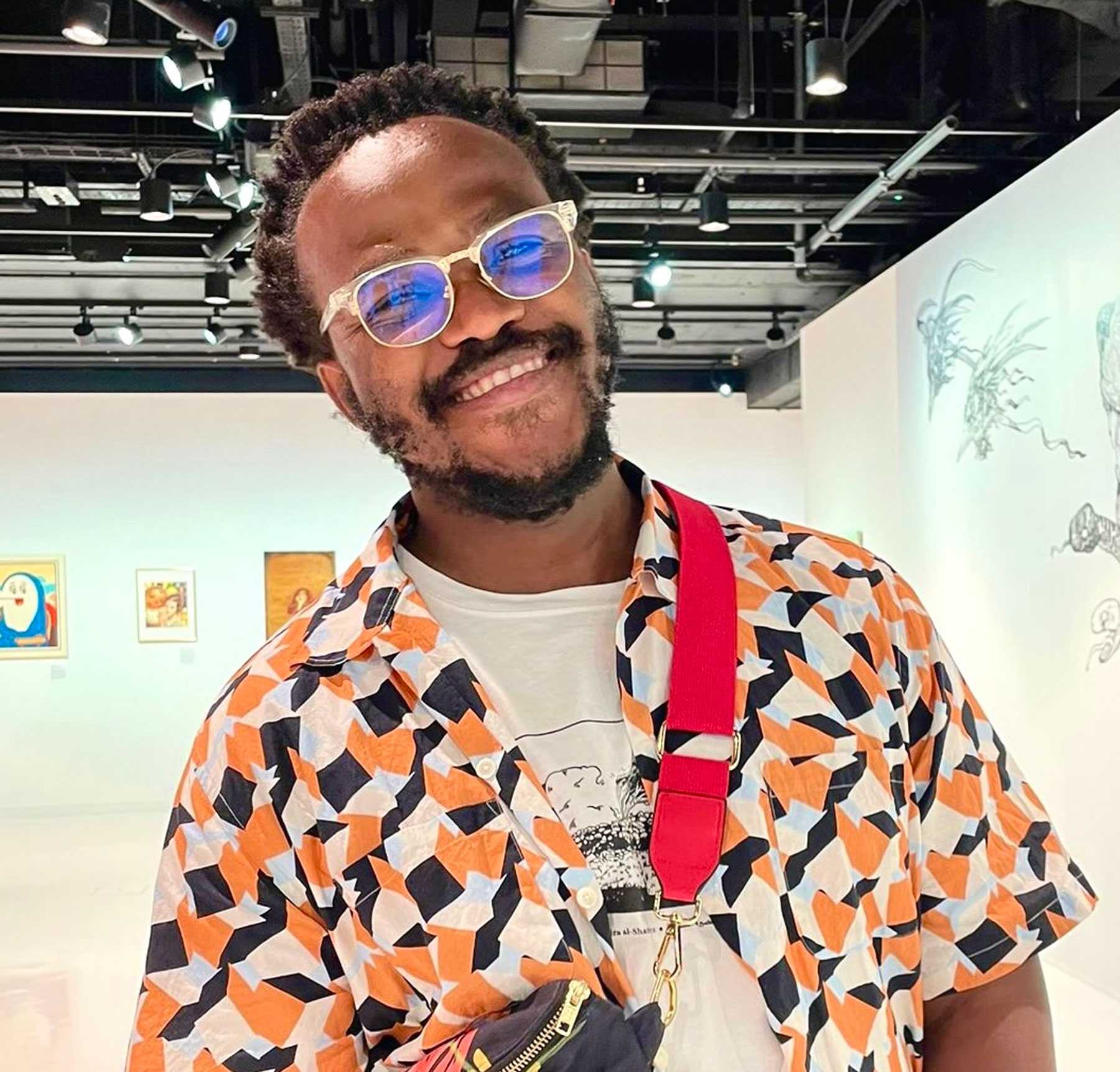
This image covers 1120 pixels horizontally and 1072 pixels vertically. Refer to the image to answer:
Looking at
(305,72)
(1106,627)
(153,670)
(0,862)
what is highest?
(305,72)

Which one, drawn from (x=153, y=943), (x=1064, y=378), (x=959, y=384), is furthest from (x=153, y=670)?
(x=153, y=943)

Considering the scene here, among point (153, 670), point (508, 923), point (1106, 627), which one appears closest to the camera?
point (508, 923)

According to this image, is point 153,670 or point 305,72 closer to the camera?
point 305,72

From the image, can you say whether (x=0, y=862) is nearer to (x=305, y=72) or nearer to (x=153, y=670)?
(x=153, y=670)

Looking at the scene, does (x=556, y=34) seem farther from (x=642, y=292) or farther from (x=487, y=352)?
(x=487, y=352)

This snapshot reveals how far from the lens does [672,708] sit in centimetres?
109

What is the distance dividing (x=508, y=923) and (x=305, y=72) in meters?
4.84

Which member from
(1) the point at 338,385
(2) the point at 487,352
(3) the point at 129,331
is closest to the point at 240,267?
(3) the point at 129,331

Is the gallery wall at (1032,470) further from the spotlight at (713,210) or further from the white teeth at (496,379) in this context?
the white teeth at (496,379)

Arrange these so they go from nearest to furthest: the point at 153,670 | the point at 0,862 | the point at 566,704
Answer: the point at 566,704 < the point at 0,862 < the point at 153,670

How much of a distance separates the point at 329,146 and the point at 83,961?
5.39m

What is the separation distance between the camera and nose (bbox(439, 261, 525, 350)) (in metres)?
1.18

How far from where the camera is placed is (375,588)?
1184mm

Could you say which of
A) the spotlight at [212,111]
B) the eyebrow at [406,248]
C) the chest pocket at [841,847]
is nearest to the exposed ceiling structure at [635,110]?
the spotlight at [212,111]
